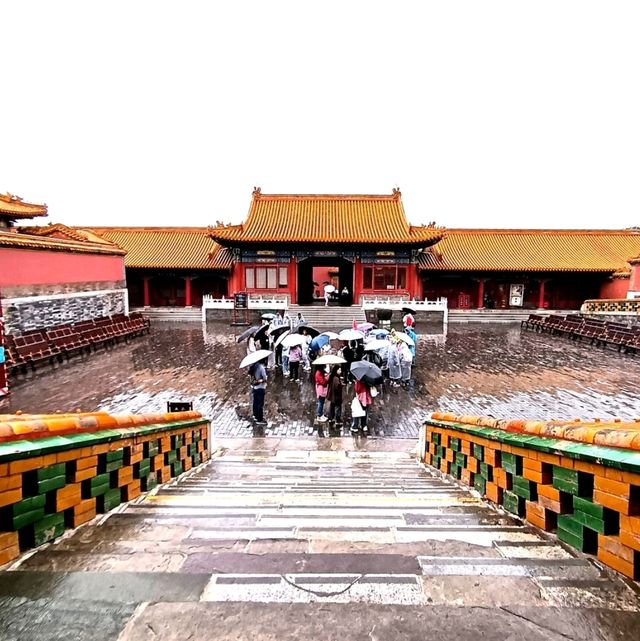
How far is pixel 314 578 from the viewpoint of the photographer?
82.5 inches

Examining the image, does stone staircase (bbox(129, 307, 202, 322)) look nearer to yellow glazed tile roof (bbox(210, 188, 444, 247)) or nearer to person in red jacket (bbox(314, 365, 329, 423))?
yellow glazed tile roof (bbox(210, 188, 444, 247))

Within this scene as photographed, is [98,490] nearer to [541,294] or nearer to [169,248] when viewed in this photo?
[169,248]

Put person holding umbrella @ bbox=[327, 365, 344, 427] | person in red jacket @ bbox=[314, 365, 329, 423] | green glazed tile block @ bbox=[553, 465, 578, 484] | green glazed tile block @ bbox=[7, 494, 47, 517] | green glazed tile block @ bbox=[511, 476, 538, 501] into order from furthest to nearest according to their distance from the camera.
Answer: person in red jacket @ bbox=[314, 365, 329, 423]
person holding umbrella @ bbox=[327, 365, 344, 427]
green glazed tile block @ bbox=[511, 476, 538, 501]
green glazed tile block @ bbox=[553, 465, 578, 484]
green glazed tile block @ bbox=[7, 494, 47, 517]

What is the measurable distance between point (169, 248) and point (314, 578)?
30.2 meters

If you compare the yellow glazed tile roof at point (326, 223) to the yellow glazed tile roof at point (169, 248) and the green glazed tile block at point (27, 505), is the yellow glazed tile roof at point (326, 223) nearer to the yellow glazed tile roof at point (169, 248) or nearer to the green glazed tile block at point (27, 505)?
the yellow glazed tile roof at point (169, 248)

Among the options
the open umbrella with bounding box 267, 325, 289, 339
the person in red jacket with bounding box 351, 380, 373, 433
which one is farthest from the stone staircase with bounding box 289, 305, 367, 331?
the person in red jacket with bounding box 351, 380, 373, 433

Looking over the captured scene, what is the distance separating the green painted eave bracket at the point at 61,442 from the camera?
2.24 meters

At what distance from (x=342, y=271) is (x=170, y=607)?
29.8 m

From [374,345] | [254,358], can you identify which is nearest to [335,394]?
[254,358]

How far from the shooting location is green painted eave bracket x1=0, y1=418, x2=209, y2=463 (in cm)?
224

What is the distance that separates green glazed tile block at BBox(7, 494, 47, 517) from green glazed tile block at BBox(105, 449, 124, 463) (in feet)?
2.20

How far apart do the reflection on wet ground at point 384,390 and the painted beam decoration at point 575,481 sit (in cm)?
516

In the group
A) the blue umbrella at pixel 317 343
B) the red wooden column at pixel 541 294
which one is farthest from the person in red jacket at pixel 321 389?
the red wooden column at pixel 541 294

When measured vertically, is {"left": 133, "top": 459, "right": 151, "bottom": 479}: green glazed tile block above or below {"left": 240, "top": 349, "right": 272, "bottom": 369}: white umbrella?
below
